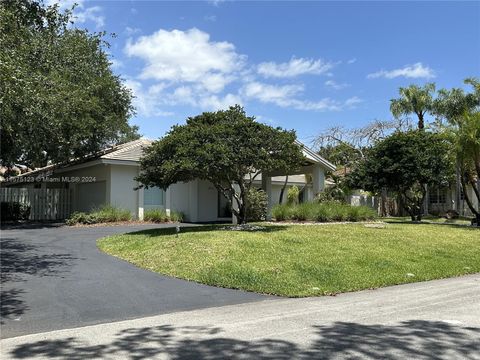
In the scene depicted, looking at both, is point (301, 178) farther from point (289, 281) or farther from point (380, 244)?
point (289, 281)

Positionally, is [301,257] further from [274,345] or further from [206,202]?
[206,202]

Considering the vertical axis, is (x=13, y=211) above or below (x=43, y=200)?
below

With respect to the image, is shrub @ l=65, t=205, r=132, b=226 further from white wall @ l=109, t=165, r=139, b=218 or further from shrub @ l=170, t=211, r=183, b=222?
shrub @ l=170, t=211, r=183, b=222

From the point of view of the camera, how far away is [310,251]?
12.1m

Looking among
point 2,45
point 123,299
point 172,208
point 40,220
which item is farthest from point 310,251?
point 40,220

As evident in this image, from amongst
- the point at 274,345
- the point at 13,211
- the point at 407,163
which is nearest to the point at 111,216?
the point at 13,211

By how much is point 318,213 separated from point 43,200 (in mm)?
15583

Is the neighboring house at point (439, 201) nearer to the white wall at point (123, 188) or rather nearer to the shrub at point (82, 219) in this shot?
the white wall at point (123, 188)

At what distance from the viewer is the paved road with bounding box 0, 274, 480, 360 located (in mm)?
5219

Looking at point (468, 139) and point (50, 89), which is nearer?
point (50, 89)

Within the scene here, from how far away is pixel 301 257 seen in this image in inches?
447

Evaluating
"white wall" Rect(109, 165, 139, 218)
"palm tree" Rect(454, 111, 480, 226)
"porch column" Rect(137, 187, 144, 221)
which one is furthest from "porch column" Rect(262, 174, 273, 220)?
"palm tree" Rect(454, 111, 480, 226)

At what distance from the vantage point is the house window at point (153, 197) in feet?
81.4

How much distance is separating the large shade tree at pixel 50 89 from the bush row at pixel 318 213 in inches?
369
